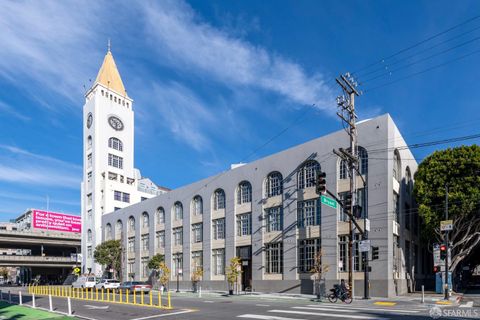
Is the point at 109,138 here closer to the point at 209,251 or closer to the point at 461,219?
the point at 209,251

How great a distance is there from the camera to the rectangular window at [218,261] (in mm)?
43625

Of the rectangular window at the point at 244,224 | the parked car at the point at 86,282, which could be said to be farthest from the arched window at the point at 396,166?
the parked car at the point at 86,282

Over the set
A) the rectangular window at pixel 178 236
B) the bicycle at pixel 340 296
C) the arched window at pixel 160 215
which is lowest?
the bicycle at pixel 340 296

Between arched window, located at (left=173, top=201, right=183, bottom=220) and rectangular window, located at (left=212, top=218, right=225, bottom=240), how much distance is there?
7.04 m

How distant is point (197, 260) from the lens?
47.1 m

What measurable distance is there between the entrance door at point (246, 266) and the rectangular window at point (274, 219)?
11.5 feet

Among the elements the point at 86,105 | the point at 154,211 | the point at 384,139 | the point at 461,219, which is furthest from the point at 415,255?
the point at 86,105

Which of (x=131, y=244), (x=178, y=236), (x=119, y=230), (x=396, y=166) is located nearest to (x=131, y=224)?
(x=131, y=244)

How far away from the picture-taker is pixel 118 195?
72875 millimetres

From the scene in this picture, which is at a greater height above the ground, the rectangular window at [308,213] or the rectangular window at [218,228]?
the rectangular window at [308,213]

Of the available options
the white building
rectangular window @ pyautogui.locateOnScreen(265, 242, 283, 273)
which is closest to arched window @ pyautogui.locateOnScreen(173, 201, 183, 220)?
rectangular window @ pyautogui.locateOnScreen(265, 242, 283, 273)

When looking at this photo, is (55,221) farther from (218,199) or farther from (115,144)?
(218,199)

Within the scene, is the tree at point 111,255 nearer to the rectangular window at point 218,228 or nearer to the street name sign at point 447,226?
the rectangular window at point 218,228

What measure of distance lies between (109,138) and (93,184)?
846 cm
